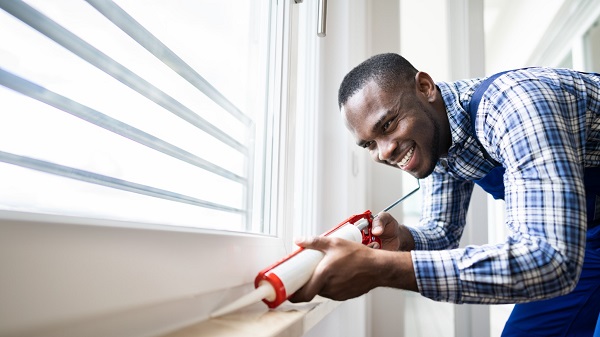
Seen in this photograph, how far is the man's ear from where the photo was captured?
94cm

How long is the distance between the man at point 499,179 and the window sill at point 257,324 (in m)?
0.05

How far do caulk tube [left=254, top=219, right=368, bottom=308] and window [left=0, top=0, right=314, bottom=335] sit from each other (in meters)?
0.08

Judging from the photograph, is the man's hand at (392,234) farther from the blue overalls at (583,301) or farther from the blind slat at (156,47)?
the blind slat at (156,47)

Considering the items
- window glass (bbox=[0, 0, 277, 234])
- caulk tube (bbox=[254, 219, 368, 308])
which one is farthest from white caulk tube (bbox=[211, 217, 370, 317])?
window glass (bbox=[0, 0, 277, 234])

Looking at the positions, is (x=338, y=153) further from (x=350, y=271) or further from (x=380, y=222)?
(x=350, y=271)

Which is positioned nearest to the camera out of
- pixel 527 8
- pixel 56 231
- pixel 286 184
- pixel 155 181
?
pixel 56 231

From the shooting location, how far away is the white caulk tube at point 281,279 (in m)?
0.49

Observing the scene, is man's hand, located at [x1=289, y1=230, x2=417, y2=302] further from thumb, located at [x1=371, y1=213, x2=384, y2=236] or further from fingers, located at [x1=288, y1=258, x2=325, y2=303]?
thumb, located at [x1=371, y1=213, x2=384, y2=236]

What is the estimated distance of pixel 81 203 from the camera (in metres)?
0.40

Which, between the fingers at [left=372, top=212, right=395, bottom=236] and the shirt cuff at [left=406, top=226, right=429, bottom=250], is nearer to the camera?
the fingers at [left=372, top=212, right=395, bottom=236]

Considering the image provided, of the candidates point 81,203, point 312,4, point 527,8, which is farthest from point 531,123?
point 527,8

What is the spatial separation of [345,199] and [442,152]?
0.33 metres

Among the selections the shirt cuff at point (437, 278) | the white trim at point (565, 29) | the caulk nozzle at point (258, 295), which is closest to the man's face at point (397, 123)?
the shirt cuff at point (437, 278)

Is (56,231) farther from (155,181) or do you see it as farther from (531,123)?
(531,123)
